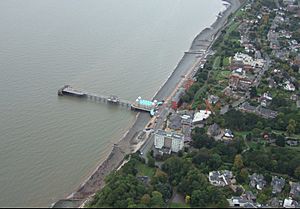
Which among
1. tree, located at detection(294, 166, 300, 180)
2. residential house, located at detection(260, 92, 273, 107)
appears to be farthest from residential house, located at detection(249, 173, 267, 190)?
residential house, located at detection(260, 92, 273, 107)

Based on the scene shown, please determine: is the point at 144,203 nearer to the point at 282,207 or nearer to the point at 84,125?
the point at 282,207

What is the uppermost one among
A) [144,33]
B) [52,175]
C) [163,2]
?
[163,2]

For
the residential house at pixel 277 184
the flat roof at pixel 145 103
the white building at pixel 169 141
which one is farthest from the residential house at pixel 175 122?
the residential house at pixel 277 184

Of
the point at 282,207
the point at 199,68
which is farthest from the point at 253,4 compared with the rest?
the point at 282,207

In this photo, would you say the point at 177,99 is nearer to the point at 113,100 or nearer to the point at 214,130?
the point at 113,100

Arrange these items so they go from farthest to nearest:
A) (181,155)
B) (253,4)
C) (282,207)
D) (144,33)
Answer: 1. (253,4)
2. (144,33)
3. (181,155)
4. (282,207)

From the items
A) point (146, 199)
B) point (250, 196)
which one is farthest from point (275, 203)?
point (146, 199)

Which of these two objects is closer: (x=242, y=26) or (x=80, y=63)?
(x=80, y=63)
